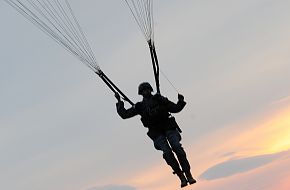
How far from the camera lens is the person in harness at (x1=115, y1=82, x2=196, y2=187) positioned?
19656 mm

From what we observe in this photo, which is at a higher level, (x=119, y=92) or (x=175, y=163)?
(x=119, y=92)

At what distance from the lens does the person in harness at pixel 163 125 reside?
1966 cm

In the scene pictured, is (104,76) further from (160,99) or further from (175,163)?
(175,163)

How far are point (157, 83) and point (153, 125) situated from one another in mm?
1344

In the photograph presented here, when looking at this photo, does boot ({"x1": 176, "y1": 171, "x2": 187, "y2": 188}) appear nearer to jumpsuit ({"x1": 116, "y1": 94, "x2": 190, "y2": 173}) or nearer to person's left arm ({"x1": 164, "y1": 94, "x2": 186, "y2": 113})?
jumpsuit ({"x1": 116, "y1": 94, "x2": 190, "y2": 173})

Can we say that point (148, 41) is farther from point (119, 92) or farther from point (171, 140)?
point (171, 140)

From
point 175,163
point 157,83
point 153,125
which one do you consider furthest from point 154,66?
point 175,163

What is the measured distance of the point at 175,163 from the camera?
1988 centimetres

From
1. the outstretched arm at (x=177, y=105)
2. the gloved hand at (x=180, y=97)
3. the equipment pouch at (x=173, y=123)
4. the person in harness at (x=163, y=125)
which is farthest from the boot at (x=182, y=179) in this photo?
the gloved hand at (x=180, y=97)

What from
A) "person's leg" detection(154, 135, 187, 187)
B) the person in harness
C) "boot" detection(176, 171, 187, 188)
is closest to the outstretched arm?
the person in harness

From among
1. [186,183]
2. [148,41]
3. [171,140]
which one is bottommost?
[186,183]

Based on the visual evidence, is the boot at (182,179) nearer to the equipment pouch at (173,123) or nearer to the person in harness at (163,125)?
the person in harness at (163,125)

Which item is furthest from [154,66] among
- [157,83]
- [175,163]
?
[175,163]

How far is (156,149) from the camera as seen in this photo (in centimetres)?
2019
